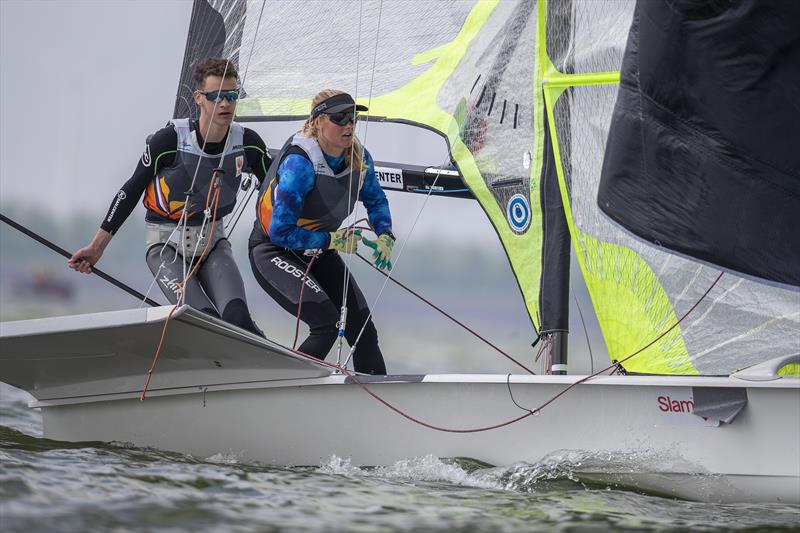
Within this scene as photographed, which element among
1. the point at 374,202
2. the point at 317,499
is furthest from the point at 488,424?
the point at 374,202

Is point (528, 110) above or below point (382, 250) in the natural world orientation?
above

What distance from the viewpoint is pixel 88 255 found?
12.7 feet

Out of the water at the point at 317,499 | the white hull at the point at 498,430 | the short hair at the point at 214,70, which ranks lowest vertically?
the water at the point at 317,499

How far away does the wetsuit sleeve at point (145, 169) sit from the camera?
3984 mm

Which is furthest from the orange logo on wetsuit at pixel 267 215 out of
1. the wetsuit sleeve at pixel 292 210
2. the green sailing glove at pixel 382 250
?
the green sailing glove at pixel 382 250

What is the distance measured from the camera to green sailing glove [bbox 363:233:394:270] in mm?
3797

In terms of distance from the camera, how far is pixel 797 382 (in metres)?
3.06

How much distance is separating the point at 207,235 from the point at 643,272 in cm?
158

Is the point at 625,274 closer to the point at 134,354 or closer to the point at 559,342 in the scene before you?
the point at 559,342

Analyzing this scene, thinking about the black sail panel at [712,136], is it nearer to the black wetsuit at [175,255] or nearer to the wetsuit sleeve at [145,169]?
the black wetsuit at [175,255]

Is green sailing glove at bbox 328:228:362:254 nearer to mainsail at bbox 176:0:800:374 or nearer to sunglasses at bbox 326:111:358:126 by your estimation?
sunglasses at bbox 326:111:358:126

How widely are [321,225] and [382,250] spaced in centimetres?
28

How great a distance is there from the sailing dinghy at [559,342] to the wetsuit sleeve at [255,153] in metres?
0.83

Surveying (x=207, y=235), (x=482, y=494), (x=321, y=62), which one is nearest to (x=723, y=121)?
(x=482, y=494)
